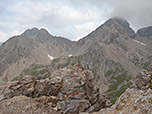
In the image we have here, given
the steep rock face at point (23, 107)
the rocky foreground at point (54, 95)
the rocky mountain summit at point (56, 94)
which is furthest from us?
the rocky mountain summit at point (56, 94)

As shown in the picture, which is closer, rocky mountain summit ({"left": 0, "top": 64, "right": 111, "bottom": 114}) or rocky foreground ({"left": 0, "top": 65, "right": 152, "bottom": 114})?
rocky foreground ({"left": 0, "top": 65, "right": 152, "bottom": 114})

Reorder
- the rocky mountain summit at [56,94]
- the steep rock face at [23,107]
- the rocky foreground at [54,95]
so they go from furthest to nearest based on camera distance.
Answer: the rocky mountain summit at [56,94], the rocky foreground at [54,95], the steep rock face at [23,107]

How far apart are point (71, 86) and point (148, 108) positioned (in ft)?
86.6

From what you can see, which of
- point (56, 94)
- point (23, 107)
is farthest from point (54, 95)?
point (23, 107)

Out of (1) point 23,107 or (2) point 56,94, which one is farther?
(2) point 56,94

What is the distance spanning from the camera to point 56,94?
115 feet

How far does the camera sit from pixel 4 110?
2350cm

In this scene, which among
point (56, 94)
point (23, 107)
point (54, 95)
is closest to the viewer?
point (23, 107)

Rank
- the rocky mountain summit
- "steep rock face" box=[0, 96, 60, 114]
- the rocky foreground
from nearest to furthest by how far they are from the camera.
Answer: "steep rock face" box=[0, 96, 60, 114] → the rocky foreground → the rocky mountain summit

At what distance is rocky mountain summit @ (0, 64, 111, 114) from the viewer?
2727 cm

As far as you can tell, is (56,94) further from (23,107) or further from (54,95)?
(23,107)

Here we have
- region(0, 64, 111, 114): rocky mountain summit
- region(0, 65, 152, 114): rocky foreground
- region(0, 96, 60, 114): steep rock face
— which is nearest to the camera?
region(0, 96, 60, 114): steep rock face

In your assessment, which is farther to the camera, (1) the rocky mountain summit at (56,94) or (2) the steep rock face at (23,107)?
(1) the rocky mountain summit at (56,94)

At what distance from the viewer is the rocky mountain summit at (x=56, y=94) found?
27.3 meters
